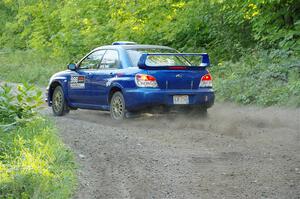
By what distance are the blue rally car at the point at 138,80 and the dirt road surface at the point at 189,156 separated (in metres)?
0.40

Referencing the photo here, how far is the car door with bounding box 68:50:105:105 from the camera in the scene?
13.6m

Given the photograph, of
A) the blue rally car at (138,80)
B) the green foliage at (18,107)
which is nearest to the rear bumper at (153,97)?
the blue rally car at (138,80)

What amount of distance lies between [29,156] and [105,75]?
19.4 feet

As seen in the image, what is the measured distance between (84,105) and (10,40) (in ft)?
112

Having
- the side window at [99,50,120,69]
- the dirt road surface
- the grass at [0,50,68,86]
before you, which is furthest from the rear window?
the grass at [0,50,68,86]

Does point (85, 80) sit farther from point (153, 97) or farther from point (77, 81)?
point (153, 97)

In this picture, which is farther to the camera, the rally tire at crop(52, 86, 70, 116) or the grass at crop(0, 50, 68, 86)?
the grass at crop(0, 50, 68, 86)

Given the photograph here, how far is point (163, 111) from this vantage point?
12.4 m

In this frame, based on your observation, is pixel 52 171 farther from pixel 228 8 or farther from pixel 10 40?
pixel 10 40

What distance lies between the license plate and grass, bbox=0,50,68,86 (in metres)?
16.1

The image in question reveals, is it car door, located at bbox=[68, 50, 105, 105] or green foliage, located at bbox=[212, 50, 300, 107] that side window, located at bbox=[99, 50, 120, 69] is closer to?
car door, located at bbox=[68, 50, 105, 105]

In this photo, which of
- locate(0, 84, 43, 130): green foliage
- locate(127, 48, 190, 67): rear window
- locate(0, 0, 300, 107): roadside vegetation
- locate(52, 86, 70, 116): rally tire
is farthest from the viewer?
locate(0, 0, 300, 107): roadside vegetation

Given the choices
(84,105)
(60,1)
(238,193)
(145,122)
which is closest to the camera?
(238,193)

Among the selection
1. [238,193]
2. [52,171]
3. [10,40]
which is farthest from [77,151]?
[10,40]
